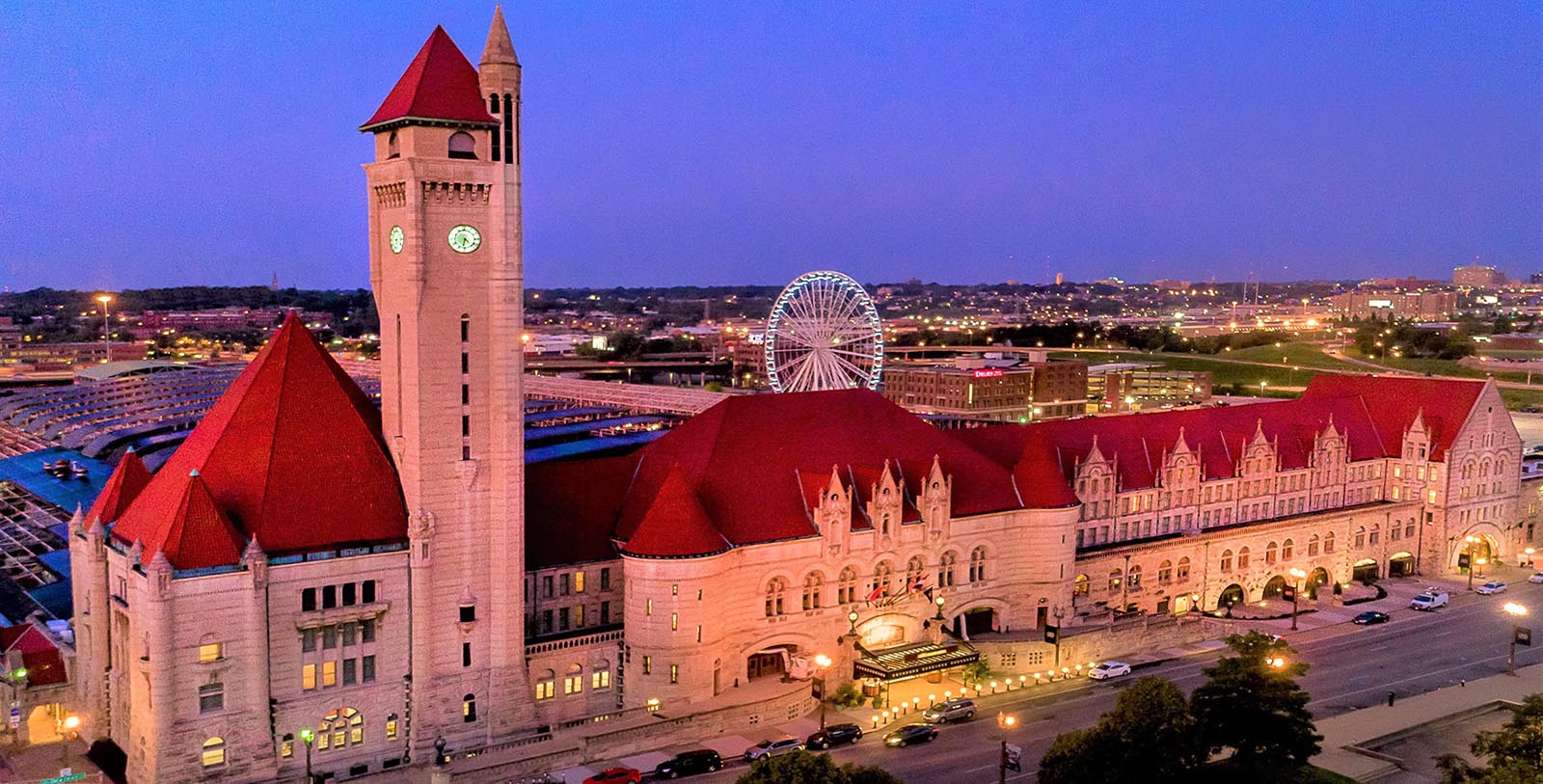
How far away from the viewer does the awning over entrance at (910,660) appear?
220ft

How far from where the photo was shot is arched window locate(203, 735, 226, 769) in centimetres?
5353

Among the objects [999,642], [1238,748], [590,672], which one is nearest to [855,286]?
[999,642]

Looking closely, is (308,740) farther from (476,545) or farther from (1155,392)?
(1155,392)

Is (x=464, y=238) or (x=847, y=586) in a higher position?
(x=464, y=238)

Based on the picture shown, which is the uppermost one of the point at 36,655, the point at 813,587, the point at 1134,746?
the point at 813,587

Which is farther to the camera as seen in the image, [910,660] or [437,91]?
[910,660]

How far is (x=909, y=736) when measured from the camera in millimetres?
61562

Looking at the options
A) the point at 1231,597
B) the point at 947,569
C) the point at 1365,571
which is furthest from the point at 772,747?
the point at 1365,571

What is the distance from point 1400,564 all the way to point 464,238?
78.9 m

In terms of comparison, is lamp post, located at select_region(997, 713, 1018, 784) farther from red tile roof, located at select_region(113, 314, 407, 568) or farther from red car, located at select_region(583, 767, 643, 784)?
red tile roof, located at select_region(113, 314, 407, 568)

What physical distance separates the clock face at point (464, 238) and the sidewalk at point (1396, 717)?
46.0 metres

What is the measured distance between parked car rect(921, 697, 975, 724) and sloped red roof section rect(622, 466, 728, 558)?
44.1 feet

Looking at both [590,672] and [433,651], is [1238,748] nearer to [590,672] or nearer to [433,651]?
[590,672]

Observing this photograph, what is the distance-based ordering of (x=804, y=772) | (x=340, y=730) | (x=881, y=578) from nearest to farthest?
1. (x=804, y=772)
2. (x=340, y=730)
3. (x=881, y=578)
